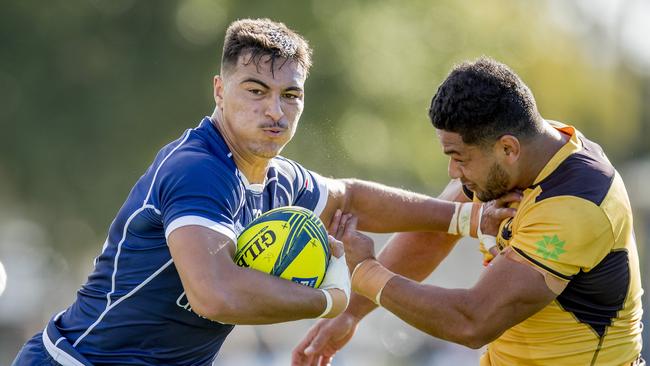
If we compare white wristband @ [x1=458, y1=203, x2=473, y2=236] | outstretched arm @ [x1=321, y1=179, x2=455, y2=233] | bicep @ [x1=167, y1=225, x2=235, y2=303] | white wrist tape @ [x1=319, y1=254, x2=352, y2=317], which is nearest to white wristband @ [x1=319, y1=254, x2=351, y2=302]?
white wrist tape @ [x1=319, y1=254, x2=352, y2=317]

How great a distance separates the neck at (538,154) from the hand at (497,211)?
0.71 ft

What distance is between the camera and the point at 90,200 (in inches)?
887

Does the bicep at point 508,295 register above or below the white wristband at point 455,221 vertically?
below

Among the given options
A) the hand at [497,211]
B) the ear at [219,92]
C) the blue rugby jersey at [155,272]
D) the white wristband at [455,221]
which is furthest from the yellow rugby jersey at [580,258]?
the ear at [219,92]

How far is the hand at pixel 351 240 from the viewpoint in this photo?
22.6 feet

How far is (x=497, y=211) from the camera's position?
6918 mm

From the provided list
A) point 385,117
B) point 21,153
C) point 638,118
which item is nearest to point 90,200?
point 21,153

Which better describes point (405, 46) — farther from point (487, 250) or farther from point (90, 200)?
point (487, 250)

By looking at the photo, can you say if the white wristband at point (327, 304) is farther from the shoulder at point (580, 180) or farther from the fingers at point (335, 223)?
the shoulder at point (580, 180)

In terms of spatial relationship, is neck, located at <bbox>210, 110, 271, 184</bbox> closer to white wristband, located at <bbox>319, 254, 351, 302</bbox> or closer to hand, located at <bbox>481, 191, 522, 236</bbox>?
white wristband, located at <bbox>319, 254, 351, 302</bbox>

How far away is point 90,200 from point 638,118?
43.4ft

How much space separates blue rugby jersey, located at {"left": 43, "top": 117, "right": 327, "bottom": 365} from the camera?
18.9 feet

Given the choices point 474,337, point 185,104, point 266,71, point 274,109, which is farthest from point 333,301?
point 185,104

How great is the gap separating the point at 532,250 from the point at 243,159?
1.81 meters
